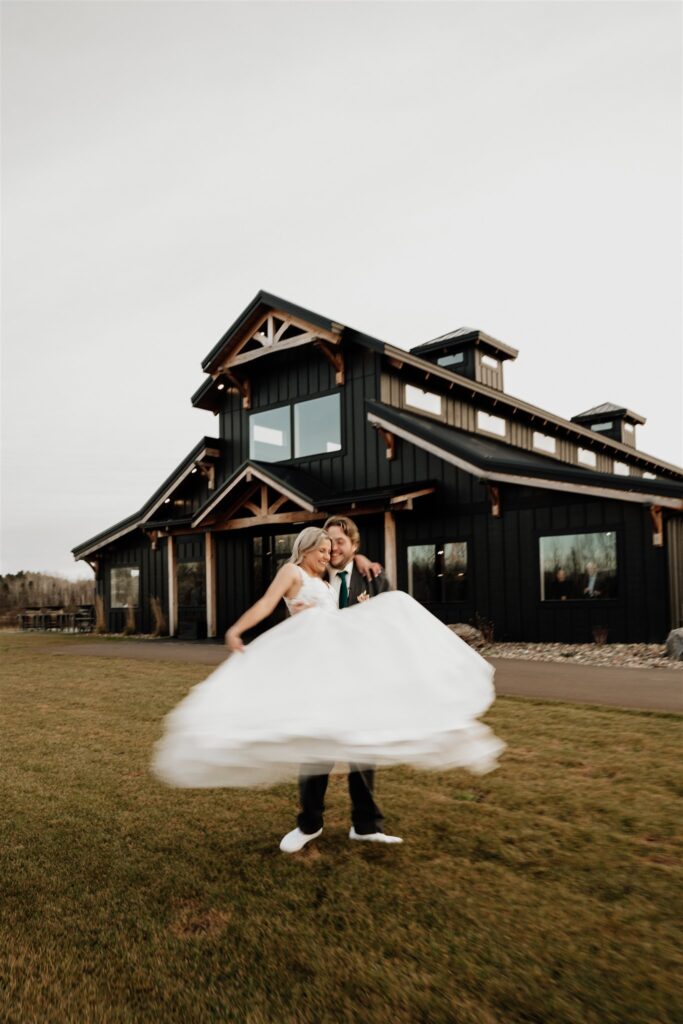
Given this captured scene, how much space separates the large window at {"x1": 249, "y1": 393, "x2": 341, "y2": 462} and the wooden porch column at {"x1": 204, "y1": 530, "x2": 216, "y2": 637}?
2876 millimetres

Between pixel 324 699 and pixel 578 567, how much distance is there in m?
12.0

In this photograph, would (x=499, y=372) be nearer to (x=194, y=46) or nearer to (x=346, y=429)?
(x=346, y=429)

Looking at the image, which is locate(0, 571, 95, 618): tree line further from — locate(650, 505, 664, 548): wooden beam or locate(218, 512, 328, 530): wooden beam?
locate(650, 505, 664, 548): wooden beam

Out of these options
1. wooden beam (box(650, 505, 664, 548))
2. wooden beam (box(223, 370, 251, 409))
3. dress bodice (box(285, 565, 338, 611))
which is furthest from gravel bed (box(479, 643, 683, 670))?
wooden beam (box(223, 370, 251, 409))

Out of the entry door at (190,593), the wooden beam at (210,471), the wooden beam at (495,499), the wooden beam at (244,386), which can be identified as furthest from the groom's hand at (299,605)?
the wooden beam at (210,471)

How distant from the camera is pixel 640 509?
13578mm

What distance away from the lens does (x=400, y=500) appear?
15.7m

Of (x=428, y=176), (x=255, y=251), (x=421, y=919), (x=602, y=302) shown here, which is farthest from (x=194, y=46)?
(x=602, y=302)

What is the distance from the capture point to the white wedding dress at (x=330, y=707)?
137 inches

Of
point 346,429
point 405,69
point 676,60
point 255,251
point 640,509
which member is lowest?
point 640,509

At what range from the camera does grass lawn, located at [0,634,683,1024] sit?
2.67 m

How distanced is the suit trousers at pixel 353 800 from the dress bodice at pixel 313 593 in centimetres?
95

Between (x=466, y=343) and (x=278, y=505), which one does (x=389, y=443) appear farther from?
(x=466, y=343)

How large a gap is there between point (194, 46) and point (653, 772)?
15.6m
